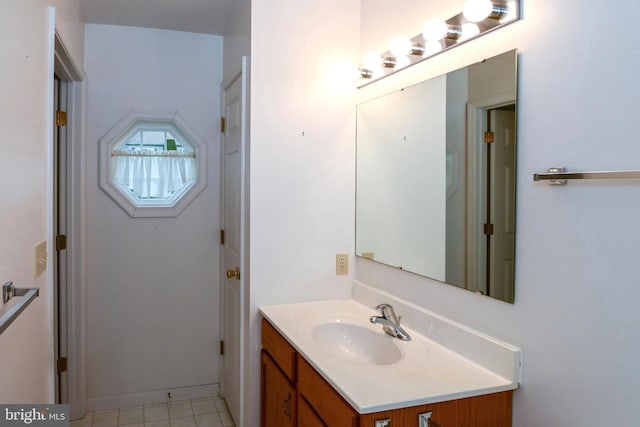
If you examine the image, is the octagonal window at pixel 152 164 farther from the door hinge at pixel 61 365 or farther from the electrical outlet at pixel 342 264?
the electrical outlet at pixel 342 264

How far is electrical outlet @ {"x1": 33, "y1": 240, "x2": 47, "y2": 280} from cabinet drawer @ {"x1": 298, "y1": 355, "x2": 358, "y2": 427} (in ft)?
3.29

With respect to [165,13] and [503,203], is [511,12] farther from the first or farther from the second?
[165,13]

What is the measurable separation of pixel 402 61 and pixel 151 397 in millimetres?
2595

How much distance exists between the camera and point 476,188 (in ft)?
5.25

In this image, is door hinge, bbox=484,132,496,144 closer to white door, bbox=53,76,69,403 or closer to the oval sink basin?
the oval sink basin

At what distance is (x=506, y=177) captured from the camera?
146 centimetres

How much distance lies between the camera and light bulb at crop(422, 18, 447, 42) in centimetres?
168

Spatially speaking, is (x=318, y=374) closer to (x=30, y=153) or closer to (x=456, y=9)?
(x=30, y=153)

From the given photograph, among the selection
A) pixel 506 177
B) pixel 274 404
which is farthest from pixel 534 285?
pixel 274 404

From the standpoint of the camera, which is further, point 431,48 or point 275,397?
point 275,397

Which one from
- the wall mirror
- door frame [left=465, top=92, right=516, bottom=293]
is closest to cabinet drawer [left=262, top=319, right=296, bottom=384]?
the wall mirror

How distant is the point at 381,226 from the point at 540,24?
3.64ft

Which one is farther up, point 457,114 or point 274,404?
point 457,114

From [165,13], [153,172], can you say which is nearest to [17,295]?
[153,172]
